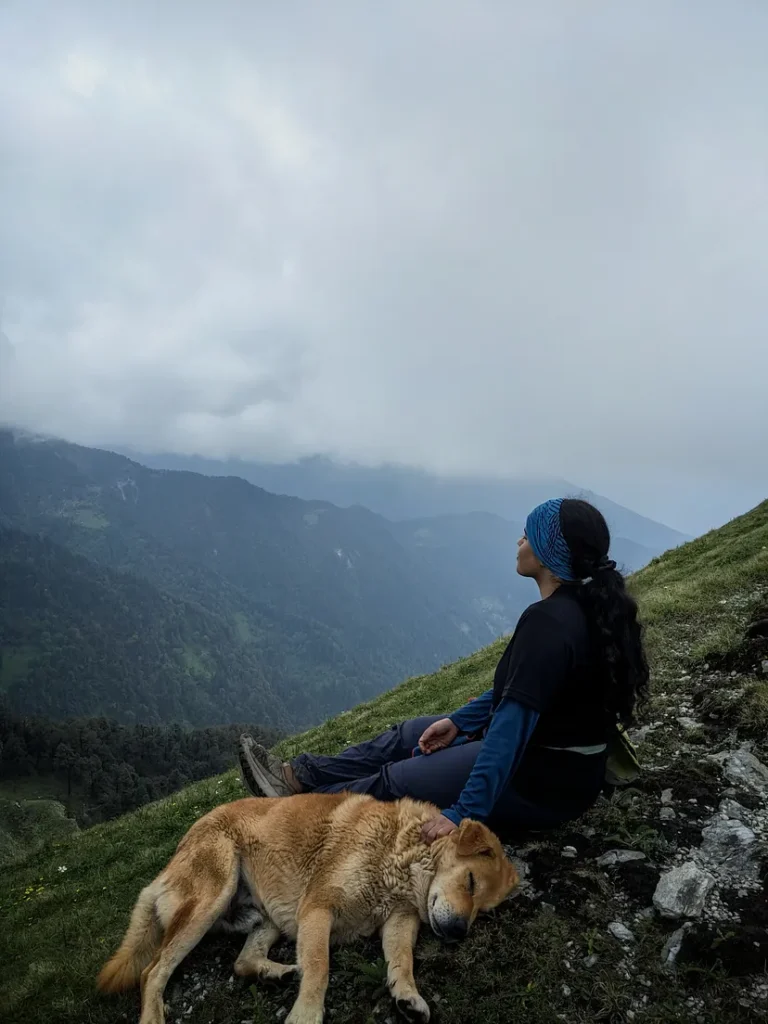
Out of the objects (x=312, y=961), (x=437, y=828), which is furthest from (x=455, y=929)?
(x=312, y=961)

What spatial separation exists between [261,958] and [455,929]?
1777 mm

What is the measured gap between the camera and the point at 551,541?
5410 millimetres

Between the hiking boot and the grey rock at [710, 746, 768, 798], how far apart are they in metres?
4.69

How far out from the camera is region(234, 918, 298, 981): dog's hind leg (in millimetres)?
4941

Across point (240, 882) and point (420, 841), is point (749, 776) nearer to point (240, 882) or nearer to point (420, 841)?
point (420, 841)

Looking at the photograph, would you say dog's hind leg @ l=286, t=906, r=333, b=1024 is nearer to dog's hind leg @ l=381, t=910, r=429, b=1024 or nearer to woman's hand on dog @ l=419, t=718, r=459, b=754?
dog's hind leg @ l=381, t=910, r=429, b=1024

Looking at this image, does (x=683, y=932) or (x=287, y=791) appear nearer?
(x=683, y=932)

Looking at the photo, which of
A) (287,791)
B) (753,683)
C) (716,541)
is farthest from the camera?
(716,541)

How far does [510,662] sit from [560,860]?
6.97 feet

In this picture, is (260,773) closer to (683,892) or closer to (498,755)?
(498,755)

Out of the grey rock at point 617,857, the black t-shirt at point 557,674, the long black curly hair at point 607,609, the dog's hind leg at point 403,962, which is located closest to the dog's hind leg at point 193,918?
the dog's hind leg at point 403,962

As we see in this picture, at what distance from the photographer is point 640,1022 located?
3.86 metres

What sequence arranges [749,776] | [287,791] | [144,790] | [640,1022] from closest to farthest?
[640,1022], [749,776], [287,791], [144,790]

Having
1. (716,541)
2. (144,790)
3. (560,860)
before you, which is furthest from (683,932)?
(144,790)
